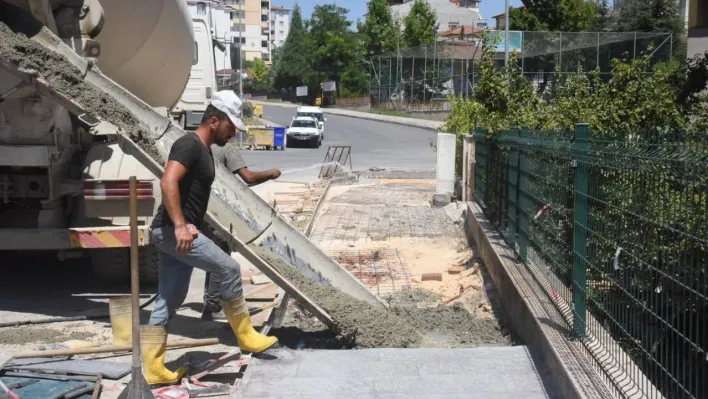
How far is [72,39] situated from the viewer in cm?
757

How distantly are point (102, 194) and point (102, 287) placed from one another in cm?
165

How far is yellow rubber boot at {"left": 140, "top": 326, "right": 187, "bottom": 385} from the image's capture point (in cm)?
548

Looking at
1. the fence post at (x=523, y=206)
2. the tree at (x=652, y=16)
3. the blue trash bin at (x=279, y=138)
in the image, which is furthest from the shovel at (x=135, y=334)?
the tree at (x=652, y=16)

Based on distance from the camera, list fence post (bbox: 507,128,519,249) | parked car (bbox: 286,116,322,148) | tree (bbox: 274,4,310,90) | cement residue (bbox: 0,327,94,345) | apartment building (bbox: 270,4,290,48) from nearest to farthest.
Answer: cement residue (bbox: 0,327,94,345), fence post (bbox: 507,128,519,249), parked car (bbox: 286,116,322,148), tree (bbox: 274,4,310,90), apartment building (bbox: 270,4,290,48)

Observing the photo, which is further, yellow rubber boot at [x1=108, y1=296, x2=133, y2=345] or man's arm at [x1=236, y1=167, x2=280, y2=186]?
man's arm at [x1=236, y1=167, x2=280, y2=186]

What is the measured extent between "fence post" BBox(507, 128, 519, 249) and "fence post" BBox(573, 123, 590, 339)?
2934mm

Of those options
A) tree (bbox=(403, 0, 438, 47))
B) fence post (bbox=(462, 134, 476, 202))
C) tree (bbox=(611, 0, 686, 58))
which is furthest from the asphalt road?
tree (bbox=(403, 0, 438, 47))

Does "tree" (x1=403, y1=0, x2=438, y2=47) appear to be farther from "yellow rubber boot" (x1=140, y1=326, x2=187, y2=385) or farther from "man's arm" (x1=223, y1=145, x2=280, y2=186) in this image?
"yellow rubber boot" (x1=140, y1=326, x2=187, y2=385)

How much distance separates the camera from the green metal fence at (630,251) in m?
3.48

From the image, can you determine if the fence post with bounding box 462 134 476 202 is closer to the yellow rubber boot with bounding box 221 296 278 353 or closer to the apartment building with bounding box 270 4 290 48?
the yellow rubber boot with bounding box 221 296 278 353

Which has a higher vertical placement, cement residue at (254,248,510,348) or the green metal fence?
the green metal fence

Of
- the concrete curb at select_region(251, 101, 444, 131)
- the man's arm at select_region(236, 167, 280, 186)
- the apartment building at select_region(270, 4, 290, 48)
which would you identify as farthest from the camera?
the apartment building at select_region(270, 4, 290, 48)

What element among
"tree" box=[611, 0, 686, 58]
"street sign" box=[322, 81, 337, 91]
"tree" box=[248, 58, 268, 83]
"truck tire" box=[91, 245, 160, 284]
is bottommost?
"truck tire" box=[91, 245, 160, 284]

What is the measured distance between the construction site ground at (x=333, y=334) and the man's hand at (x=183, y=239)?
965 millimetres
